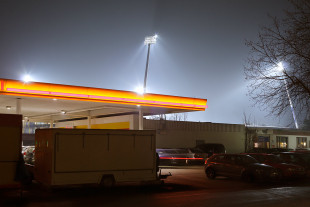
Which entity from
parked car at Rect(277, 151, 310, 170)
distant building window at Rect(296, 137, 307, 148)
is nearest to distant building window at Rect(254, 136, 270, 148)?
distant building window at Rect(296, 137, 307, 148)

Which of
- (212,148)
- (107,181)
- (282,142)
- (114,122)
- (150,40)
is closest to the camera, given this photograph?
(107,181)

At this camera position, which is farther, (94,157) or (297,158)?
(297,158)

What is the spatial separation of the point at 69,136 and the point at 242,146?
34.7 metres

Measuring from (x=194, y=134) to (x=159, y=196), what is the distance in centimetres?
2622

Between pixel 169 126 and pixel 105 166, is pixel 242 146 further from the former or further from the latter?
pixel 105 166

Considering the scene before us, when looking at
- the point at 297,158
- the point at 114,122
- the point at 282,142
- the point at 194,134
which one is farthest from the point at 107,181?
the point at 282,142

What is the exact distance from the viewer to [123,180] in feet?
47.5

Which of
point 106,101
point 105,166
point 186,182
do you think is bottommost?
point 186,182

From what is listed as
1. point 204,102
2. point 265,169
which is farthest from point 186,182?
point 204,102

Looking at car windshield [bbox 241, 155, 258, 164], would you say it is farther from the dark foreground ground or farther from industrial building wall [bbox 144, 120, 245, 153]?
industrial building wall [bbox 144, 120, 245, 153]

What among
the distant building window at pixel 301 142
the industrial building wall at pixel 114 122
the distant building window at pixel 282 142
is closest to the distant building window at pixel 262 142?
the distant building window at pixel 282 142

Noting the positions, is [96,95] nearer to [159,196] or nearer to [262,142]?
[159,196]

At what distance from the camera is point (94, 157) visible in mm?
13906

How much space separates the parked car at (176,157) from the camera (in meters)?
27.1
